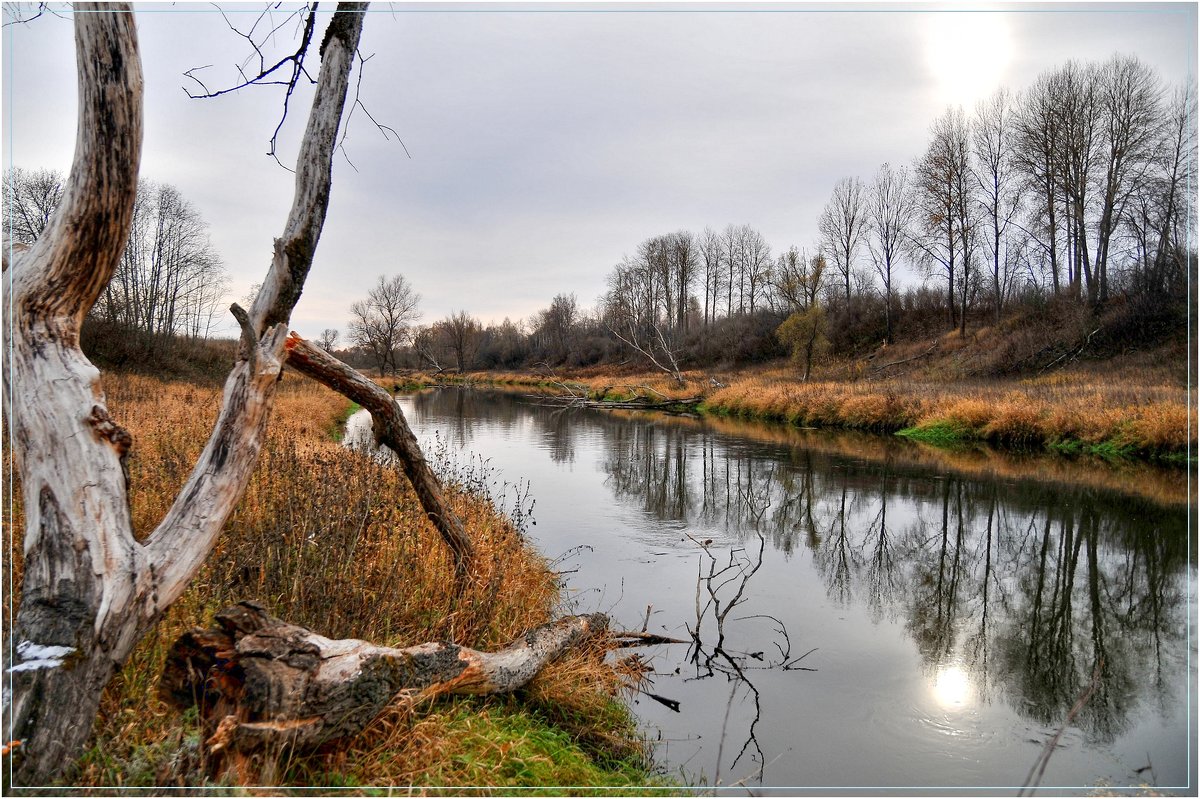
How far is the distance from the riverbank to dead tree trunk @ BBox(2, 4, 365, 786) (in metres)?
11.4

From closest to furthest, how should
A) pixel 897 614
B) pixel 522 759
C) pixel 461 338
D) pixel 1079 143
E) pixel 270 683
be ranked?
pixel 270 683
pixel 522 759
pixel 897 614
pixel 1079 143
pixel 461 338

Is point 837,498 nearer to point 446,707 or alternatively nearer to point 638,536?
point 638,536

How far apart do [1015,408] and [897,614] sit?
12.1 meters

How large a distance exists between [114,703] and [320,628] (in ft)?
3.33

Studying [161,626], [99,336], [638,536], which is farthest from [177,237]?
[161,626]

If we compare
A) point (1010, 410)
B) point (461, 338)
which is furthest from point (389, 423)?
point (461, 338)

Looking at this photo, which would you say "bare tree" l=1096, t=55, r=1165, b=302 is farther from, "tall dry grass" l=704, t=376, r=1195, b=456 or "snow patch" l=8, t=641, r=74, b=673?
"snow patch" l=8, t=641, r=74, b=673

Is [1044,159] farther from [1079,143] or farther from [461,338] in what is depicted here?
[461,338]

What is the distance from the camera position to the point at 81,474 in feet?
8.54

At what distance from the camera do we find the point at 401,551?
4609 millimetres

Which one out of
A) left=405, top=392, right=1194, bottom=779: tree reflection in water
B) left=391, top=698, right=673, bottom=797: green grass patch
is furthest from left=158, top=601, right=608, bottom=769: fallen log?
left=405, top=392, right=1194, bottom=779: tree reflection in water

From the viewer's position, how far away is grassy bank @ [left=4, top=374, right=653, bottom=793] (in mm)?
2754

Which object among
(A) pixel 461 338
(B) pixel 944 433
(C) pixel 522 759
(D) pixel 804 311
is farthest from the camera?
(A) pixel 461 338

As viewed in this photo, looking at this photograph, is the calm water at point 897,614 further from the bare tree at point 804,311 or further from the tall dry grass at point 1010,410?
the bare tree at point 804,311
